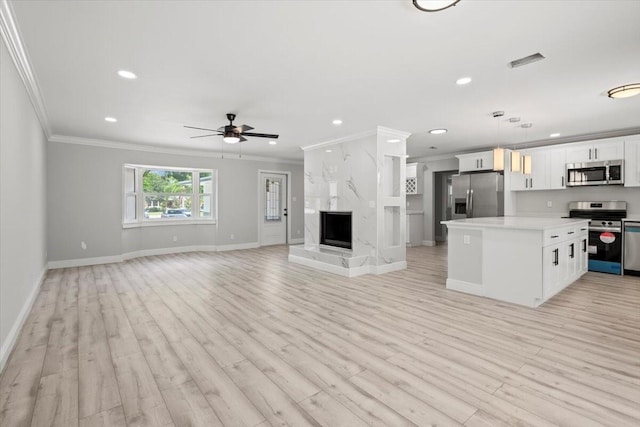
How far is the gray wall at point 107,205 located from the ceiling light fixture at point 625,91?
7.64 metres

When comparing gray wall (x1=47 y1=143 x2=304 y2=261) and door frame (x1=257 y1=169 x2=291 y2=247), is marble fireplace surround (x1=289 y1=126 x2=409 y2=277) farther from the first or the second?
gray wall (x1=47 y1=143 x2=304 y2=261)

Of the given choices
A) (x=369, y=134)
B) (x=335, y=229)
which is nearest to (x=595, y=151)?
(x=369, y=134)

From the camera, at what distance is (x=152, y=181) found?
7578 mm

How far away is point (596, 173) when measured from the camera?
5746mm

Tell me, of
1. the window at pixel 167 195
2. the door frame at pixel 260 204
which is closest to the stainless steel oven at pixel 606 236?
the door frame at pixel 260 204

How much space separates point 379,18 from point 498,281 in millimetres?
3479

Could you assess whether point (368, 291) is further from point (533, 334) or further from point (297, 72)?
point (297, 72)

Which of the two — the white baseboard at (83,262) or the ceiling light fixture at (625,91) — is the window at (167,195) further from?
the ceiling light fixture at (625,91)

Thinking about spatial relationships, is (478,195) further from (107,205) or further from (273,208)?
(107,205)

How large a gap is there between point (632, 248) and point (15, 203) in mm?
8709

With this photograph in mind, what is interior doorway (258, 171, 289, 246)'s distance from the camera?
30.2 ft

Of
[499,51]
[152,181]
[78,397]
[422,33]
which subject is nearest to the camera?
[78,397]

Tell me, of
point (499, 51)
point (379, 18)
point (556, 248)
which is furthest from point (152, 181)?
point (556, 248)

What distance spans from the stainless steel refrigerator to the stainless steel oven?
5.38 feet
